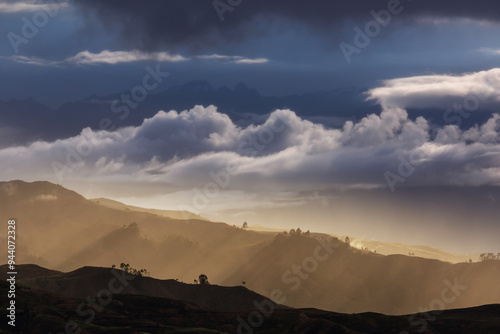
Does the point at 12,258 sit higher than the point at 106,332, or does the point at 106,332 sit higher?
the point at 12,258

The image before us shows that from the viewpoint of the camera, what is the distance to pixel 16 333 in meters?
199

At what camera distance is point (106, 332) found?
649 ft

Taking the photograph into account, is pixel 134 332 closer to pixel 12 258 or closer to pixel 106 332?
pixel 106 332

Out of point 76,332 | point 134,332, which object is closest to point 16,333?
point 76,332

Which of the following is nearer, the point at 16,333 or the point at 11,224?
the point at 11,224

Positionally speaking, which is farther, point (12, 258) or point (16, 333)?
point (16, 333)

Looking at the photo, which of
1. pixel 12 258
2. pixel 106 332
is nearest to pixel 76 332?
pixel 106 332

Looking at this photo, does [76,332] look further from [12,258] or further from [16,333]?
[12,258]

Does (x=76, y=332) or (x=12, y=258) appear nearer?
(x=12, y=258)

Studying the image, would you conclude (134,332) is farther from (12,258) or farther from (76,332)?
(12,258)

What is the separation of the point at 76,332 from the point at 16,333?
56.6 feet

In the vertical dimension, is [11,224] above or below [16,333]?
above

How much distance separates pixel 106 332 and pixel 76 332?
9.27m

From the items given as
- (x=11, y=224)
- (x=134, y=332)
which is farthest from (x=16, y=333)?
(x=11, y=224)
